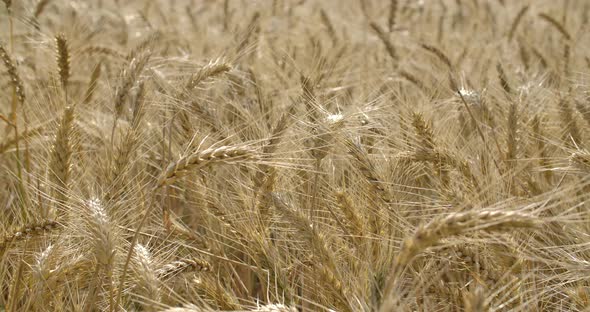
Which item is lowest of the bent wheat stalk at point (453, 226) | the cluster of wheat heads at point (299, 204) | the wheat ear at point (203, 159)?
the cluster of wheat heads at point (299, 204)

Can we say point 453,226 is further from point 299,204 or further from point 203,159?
point 299,204

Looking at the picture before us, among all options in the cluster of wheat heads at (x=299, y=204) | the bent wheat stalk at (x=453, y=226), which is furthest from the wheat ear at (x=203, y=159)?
the bent wheat stalk at (x=453, y=226)

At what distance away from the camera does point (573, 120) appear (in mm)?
2309

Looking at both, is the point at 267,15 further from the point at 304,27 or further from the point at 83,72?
the point at 83,72

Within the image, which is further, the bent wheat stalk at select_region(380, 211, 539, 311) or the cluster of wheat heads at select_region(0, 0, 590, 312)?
the cluster of wheat heads at select_region(0, 0, 590, 312)

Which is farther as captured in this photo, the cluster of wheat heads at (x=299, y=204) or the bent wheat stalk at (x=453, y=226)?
the cluster of wheat heads at (x=299, y=204)

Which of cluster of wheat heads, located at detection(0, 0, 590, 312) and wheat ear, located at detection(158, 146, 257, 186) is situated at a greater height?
wheat ear, located at detection(158, 146, 257, 186)

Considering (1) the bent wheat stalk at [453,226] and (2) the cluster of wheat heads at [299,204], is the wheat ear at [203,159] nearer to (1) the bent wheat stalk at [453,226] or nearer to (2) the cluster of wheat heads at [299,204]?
(2) the cluster of wheat heads at [299,204]

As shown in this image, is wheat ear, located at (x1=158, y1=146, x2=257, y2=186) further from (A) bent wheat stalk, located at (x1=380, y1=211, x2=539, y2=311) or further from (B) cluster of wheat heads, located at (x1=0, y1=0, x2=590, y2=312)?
(A) bent wheat stalk, located at (x1=380, y1=211, x2=539, y2=311)

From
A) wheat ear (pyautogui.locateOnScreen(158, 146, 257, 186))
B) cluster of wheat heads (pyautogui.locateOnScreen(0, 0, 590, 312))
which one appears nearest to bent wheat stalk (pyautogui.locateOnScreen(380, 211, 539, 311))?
cluster of wheat heads (pyautogui.locateOnScreen(0, 0, 590, 312))

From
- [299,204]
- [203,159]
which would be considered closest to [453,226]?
[203,159]

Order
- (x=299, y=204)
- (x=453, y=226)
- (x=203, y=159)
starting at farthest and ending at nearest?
(x=299, y=204), (x=203, y=159), (x=453, y=226)

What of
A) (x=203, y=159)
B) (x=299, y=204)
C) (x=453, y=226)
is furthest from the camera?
(x=299, y=204)

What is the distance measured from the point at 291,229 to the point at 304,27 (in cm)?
381
